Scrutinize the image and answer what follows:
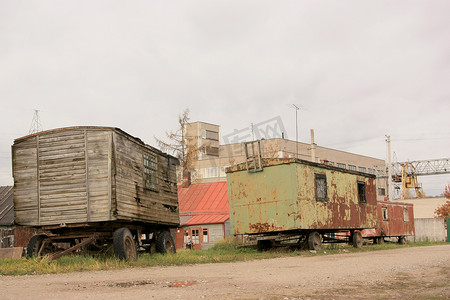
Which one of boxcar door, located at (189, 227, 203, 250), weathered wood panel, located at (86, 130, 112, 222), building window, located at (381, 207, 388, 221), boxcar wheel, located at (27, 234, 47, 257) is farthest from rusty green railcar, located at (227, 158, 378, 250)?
boxcar door, located at (189, 227, 203, 250)

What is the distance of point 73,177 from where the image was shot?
1312 cm

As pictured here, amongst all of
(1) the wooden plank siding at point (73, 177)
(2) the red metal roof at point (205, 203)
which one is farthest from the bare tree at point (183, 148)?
(1) the wooden plank siding at point (73, 177)

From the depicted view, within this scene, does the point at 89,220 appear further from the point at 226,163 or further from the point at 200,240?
the point at 226,163

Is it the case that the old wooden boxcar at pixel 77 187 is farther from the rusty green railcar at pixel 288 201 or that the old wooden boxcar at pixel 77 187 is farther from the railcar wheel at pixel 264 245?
the railcar wheel at pixel 264 245

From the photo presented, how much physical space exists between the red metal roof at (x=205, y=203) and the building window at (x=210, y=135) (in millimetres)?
35763

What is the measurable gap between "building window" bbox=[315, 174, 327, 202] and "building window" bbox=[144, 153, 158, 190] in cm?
607

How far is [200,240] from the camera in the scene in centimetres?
3262

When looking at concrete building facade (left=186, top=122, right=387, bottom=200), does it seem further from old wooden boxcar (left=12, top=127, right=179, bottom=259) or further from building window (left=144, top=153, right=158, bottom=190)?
old wooden boxcar (left=12, top=127, right=179, bottom=259)

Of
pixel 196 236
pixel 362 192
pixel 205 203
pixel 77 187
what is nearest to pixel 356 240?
pixel 362 192

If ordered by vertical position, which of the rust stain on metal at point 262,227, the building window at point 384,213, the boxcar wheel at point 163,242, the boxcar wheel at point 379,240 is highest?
the building window at point 384,213

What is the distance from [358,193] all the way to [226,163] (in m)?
46.3

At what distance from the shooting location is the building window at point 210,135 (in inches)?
2899

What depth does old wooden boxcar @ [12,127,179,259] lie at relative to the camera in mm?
12930

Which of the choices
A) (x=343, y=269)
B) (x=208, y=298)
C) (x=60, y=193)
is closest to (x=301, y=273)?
(x=343, y=269)
